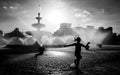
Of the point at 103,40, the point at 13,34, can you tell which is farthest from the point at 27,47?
the point at 13,34

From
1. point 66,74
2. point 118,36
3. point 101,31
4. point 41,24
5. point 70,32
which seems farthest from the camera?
point 70,32

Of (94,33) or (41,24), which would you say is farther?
(94,33)

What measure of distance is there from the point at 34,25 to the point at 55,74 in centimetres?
6357

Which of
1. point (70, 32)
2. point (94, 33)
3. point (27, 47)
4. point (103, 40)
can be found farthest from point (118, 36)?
point (27, 47)

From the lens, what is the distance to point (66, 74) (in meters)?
5.88

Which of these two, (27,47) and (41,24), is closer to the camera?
(27,47)

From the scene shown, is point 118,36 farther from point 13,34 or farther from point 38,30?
point 13,34

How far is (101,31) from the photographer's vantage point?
138625 millimetres

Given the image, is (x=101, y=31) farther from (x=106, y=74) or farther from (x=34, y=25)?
(x=106, y=74)

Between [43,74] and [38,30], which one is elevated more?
[38,30]

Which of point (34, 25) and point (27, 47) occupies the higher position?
point (34, 25)

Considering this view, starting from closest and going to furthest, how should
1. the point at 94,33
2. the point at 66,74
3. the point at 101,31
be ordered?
the point at 66,74 < the point at 101,31 < the point at 94,33

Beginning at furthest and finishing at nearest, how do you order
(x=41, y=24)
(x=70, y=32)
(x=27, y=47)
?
(x=70, y=32) < (x=41, y=24) < (x=27, y=47)

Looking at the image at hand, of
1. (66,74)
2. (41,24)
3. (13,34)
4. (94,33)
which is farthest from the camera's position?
(13,34)
